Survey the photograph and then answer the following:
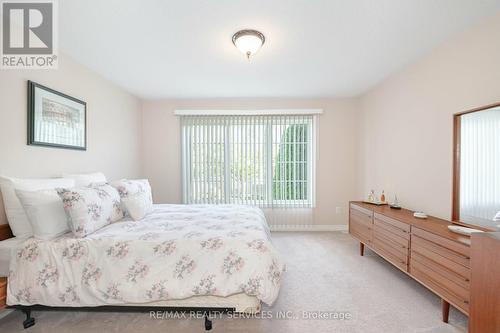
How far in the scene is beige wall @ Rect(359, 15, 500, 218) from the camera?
199 centimetres

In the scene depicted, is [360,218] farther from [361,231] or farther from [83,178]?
[83,178]

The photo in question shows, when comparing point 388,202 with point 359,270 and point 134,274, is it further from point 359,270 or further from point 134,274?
point 134,274

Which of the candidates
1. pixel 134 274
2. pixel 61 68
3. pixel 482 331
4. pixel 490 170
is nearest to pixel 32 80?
pixel 61 68

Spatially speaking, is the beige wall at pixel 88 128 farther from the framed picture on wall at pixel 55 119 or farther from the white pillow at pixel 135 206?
the white pillow at pixel 135 206

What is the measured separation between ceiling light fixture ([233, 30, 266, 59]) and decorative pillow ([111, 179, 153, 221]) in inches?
75.8

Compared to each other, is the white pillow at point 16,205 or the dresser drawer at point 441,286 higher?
the white pillow at point 16,205

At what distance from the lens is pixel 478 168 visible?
6.56ft

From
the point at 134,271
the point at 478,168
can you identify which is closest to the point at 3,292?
the point at 134,271

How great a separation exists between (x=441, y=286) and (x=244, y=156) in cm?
319

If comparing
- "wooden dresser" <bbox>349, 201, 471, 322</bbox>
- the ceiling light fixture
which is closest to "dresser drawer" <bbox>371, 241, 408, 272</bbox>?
"wooden dresser" <bbox>349, 201, 471, 322</bbox>

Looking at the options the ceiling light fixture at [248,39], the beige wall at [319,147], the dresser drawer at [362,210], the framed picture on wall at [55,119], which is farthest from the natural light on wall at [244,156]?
the ceiling light fixture at [248,39]

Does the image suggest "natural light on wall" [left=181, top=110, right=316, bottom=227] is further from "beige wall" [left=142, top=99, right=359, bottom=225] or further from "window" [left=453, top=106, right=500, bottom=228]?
"window" [left=453, top=106, right=500, bottom=228]

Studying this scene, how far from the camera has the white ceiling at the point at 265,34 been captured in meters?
1.82

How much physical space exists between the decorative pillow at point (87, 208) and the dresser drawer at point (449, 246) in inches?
113
